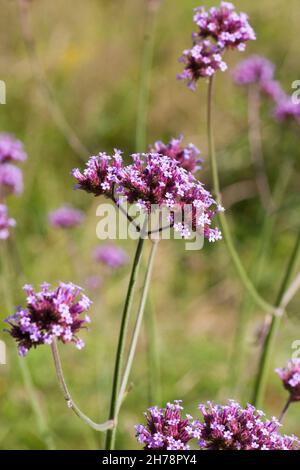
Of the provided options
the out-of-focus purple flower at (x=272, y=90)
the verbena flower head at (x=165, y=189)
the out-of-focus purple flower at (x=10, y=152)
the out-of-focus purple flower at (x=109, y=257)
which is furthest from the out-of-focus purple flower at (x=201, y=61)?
the out-of-focus purple flower at (x=109, y=257)

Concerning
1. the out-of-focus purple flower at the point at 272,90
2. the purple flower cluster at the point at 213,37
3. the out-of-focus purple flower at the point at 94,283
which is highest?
the out-of-focus purple flower at the point at 272,90

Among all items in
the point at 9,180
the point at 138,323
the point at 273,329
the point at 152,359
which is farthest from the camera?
the point at 9,180

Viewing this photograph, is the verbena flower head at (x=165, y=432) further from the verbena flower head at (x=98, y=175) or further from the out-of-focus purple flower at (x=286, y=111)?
the out-of-focus purple flower at (x=286, y=111)

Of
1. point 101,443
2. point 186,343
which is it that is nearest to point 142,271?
point 101,443

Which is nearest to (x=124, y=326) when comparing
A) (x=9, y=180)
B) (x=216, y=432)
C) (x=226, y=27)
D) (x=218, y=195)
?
(x=216, y=432)

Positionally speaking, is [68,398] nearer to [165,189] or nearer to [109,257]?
[165,189]
